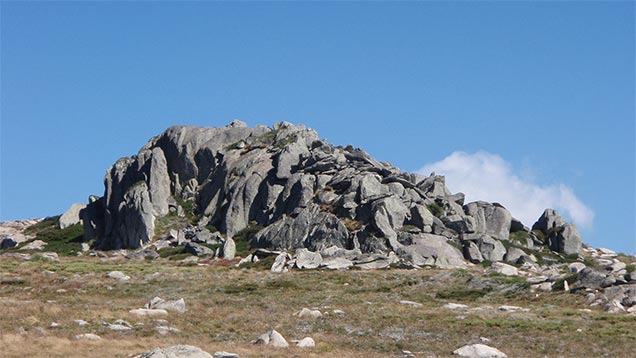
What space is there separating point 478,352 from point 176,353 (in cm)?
1758

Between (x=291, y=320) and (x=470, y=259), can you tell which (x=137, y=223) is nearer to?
(x=470, y=259)

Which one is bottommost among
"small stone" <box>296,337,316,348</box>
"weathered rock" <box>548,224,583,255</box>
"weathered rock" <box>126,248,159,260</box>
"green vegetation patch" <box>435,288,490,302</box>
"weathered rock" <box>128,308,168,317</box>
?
"small stone" <box>296,337,316,348</box>

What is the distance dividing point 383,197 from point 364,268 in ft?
59.2

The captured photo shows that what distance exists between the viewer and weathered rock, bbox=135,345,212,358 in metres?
35.2

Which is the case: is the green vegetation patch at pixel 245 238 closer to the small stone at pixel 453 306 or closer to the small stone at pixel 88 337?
the small stone at pixel 453 306

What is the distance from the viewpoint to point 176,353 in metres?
36.6

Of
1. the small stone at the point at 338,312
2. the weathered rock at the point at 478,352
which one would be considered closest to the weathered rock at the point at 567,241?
the small stone at the point at 338,312

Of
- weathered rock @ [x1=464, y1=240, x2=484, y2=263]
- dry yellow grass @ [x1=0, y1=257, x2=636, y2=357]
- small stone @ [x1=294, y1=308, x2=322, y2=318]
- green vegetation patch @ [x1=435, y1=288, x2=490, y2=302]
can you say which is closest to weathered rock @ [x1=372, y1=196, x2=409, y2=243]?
weathered rock @ [x1=464, y1=240, x2=484, y2=263]

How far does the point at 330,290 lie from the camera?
73.8m

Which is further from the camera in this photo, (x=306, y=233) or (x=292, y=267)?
(x=306, y=233)

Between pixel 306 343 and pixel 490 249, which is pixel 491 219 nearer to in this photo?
pixel 490 249

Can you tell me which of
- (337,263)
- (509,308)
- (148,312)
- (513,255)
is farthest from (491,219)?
(148,312)

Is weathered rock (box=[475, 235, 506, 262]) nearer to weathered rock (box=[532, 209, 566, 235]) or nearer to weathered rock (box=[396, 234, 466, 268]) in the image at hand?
weathered rock (box=[396, 234, 466, 268])

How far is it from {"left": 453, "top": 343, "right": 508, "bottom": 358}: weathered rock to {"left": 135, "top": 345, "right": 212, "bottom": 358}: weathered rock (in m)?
15.0
